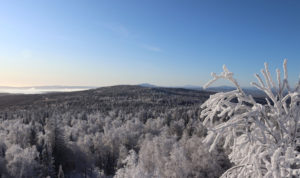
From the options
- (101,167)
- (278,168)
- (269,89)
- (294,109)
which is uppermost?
(269,89)

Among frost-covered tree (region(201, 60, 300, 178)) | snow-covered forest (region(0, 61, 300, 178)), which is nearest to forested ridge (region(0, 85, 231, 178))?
snow-covered forest (region(0, 61, 300, 178))

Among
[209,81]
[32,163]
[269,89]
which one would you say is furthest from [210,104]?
[32,163]

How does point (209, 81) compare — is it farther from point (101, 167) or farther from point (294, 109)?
point (101, 167)

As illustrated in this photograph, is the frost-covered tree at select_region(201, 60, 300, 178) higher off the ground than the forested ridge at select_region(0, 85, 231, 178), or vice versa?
the frost-covered tree at select_region(201, 60, 300, 178)

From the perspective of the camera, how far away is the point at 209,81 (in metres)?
4.83

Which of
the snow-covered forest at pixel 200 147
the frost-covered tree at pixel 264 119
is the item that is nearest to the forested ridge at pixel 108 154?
the snow-covered forest at pixel 200 147

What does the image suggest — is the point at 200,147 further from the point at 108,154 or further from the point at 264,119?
the point at 108,154

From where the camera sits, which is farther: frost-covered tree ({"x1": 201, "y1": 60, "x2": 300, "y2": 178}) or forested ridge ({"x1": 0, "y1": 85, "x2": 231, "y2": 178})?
forested ridge ({"x1": 0, "y1": 85, "x2": 231, "y2": 178})

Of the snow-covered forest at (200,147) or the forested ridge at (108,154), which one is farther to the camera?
the forested ridge at (108,154)

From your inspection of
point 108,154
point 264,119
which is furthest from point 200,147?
point 108,154

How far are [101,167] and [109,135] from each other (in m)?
8.57

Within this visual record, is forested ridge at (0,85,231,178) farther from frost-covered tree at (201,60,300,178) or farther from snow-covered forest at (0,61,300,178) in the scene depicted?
frost-covered tree at (201,60,300,178)

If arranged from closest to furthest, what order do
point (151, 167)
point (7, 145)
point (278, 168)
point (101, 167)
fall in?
point (278, 168) → point (151, 167) → point (7, 145) → point (101, 167)

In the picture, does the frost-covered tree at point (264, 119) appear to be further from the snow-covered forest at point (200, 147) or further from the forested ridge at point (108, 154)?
the forested ridge at point (108, 154)
